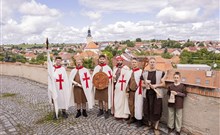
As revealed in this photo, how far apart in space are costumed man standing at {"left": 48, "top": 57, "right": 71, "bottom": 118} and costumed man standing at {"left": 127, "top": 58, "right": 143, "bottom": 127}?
1786 millimetres

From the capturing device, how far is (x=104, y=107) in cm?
664

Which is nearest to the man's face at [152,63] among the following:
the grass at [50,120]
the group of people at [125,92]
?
the group of people at [125,92]

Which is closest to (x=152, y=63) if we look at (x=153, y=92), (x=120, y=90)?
(x=153, y=92)

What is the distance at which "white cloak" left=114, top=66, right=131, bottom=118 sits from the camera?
5.77 m

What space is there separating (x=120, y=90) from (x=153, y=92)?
3.75 feet

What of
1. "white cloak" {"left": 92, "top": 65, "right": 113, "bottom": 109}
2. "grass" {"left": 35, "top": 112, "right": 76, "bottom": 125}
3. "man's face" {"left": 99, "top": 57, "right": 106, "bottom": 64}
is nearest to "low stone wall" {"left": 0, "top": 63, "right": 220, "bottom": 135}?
"white cloak" {"left": 92, "top": 65, "right": 113, "bottom": 109}

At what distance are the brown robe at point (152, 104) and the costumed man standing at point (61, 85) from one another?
2310 millimetres

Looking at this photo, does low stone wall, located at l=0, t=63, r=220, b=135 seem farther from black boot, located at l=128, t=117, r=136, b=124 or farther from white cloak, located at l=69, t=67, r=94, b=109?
white cloak, located at l=69, t=67, r=94, b=109

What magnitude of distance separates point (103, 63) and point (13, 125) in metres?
2.85

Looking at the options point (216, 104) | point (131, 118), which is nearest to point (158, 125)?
point (131, 118)

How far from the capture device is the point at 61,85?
21.0ft

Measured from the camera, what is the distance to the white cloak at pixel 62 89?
6.39 meters

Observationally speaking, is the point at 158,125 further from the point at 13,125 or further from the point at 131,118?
the point at 13,125

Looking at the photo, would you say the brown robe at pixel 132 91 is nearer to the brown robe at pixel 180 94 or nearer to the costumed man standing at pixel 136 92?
the costumed man standing at pixel 136 92
